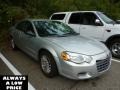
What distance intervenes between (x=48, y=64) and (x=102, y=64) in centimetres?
137

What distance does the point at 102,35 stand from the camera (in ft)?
22.5

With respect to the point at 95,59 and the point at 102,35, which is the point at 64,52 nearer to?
the point at 95,59

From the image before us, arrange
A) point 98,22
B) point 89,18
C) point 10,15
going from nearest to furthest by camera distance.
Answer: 1. point 98,22
2. point 89,18
3. point 10,15

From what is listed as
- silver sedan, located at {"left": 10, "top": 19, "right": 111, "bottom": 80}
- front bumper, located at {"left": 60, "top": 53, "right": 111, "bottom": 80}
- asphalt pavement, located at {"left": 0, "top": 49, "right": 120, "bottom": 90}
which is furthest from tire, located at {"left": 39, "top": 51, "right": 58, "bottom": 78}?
front bumper, located at {"left": 60, "top": 53, "right": 111, "bottom": 80}

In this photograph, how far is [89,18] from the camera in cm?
754

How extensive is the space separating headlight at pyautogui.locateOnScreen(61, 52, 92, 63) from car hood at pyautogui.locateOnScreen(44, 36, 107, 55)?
0.40 ft

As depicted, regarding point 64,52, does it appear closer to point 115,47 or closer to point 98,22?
point 115,47

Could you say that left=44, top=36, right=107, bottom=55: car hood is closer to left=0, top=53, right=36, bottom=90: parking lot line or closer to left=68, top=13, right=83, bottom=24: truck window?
left=0, top=53, right=36, bottom=90: parking lot line

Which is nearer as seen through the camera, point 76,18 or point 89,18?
point 89,18

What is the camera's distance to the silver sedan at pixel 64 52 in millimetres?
4109

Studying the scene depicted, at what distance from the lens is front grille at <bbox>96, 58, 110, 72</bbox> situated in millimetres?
4265

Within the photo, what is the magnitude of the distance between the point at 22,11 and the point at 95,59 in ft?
30.9

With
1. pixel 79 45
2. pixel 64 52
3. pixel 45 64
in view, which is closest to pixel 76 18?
pixel 79 45

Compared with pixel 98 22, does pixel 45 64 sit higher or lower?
lower
